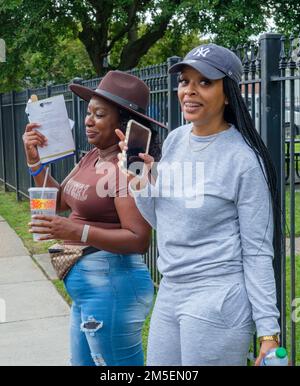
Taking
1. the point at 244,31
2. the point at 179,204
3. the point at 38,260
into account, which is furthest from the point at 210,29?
the point at 179,204

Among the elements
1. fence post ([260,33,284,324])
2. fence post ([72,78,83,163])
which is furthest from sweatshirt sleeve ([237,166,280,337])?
fence post ([72,78,83,163])

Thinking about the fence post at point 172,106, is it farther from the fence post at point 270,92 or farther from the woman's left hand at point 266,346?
the woman's left hand at point 266,346

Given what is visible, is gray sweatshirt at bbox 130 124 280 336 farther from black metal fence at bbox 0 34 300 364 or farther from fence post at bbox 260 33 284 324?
fence post at bbox 260 33 284 324

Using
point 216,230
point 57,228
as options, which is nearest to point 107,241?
point 57,228

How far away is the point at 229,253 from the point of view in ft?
7.76

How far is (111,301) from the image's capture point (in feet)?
9.59

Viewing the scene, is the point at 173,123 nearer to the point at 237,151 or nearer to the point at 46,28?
the point at 237,151

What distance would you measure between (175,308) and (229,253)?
11.4 inches

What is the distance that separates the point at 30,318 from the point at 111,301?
299 cm

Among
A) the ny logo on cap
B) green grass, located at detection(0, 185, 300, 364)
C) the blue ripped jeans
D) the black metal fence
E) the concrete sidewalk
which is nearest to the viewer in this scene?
the ny logo on cap

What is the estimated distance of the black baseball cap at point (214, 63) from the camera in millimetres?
2393

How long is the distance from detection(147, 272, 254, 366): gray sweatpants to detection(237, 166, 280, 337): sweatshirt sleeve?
0.05 meters

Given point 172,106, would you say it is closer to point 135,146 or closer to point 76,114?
point 135,146

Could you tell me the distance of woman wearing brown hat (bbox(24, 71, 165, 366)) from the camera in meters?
2.87
